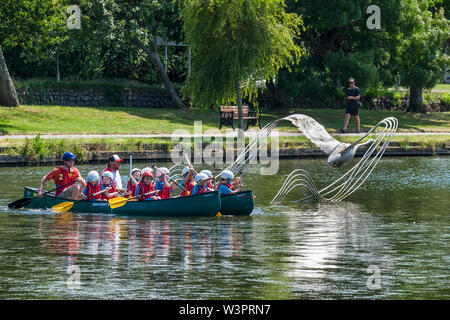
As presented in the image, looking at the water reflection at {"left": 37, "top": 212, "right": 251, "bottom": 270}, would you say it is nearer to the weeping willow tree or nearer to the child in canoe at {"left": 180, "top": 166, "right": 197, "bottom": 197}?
the child in canoe at {"left": 180, "top": 166, "right": 197, "bottom": 197}

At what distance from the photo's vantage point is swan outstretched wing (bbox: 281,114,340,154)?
2697 centimetres

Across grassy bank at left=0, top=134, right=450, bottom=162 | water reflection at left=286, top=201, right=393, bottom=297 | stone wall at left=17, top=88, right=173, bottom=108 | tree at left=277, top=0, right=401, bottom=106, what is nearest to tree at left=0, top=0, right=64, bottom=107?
stone wall at left=17, top=88, right=173, bottom=108

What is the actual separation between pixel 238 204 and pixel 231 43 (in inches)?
586

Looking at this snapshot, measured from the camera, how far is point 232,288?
16469mm

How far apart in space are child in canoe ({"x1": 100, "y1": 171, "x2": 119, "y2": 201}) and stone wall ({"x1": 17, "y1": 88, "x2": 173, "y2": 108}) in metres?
20.8

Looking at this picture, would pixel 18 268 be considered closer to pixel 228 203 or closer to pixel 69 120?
pixel 228 203

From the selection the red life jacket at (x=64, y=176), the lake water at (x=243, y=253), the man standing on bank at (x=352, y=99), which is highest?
the man standing on bank at (x=352, y=99)

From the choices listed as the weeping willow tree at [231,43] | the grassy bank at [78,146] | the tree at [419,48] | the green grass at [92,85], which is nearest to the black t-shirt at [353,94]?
the weeping willow tree at [231,43]

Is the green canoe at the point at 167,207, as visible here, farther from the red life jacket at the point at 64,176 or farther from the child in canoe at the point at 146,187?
the red life jacket at the point at 64,176

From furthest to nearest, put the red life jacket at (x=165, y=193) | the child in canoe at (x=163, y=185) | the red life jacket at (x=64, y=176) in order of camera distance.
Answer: the red life jacket at (x=64, y=176), the red life jacket at (x=165, y=193), the child in canoe at (x=163, y=185)

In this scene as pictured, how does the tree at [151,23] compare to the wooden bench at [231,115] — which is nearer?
the wooden bench at [231,115]

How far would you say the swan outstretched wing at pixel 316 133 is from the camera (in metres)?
27.0

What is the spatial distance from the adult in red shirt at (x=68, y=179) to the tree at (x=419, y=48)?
27.6m
